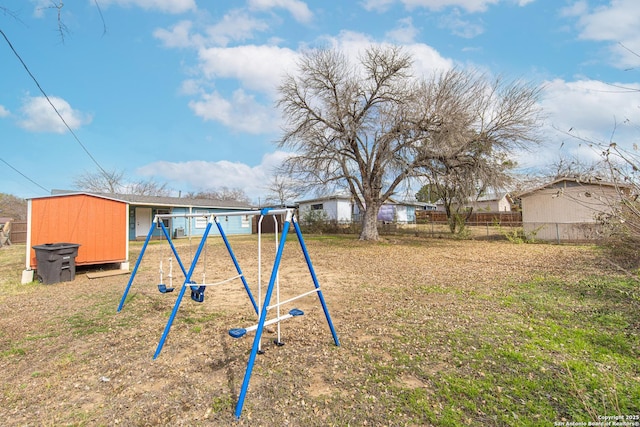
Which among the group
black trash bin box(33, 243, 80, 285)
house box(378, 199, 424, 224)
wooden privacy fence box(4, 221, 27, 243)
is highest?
Result: house box(378, 199, 424, 224)

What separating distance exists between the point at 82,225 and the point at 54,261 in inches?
47.5

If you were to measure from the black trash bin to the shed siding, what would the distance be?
1.59 feet

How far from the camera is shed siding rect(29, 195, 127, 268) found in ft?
24.1

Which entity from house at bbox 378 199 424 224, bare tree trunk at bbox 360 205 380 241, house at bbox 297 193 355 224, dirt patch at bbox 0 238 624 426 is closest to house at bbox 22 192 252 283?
dirt patch at bbox 0 238 624 426

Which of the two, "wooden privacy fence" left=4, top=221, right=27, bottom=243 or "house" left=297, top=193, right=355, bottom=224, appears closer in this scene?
"wooden privacy fence" left=4, top=221, right=27, bottom=243

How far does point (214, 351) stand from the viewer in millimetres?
3568

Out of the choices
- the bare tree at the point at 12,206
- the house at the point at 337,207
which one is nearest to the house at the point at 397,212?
the house at the point at 337,207

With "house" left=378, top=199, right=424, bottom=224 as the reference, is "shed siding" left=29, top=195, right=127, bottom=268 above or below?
below

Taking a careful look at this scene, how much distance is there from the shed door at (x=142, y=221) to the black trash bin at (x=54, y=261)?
14049mm

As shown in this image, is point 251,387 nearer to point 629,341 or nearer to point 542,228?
point 629,341

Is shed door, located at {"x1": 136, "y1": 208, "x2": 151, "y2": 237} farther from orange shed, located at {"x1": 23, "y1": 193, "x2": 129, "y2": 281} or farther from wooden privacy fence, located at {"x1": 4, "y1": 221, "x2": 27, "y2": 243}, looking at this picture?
orange shed, located at {"x1": 23, "y1": 193, "x2": 129, "y2": 281}

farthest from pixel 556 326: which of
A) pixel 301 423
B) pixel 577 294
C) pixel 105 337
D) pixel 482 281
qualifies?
pixel 105 337

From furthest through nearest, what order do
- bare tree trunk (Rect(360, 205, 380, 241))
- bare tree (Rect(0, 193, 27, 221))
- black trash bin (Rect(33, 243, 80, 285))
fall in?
1. bare tree (Rect(0, 193, 27, 221))
2. bare tree trunk (Rect(360, 205, 380, 241))
3. black trash bin (Rect(33, 243, 80, 285))

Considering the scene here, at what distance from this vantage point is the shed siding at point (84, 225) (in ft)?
24.1
